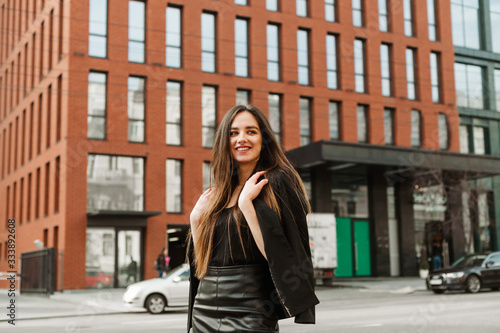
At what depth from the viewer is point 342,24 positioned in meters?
34.5

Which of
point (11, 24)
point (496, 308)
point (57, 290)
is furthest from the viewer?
point (11, 24)

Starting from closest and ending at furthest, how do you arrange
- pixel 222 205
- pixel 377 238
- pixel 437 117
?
pixel 222 205 < pixel 377 238 < pixel 437 117

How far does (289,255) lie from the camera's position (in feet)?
7.95

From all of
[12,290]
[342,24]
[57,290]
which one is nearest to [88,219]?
[57,290]

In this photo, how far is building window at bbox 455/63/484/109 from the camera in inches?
1492

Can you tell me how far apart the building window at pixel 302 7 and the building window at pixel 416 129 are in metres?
8.63

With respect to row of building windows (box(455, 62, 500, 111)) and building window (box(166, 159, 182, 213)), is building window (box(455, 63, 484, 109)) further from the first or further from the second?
building window (box(166, 159, 182, 213))

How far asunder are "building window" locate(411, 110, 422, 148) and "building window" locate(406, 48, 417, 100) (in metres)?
1.01

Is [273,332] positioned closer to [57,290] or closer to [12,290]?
[12,290]

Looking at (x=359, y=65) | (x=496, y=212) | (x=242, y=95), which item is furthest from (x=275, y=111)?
(x=496, y=212)

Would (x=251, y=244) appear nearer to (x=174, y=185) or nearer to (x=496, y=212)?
(x=174, y=185)

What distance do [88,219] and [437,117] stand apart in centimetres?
2125

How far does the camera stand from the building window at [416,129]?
3591 cm

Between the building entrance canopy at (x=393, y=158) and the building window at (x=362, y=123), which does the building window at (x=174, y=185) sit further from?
the building window at (x=362, y=123)
